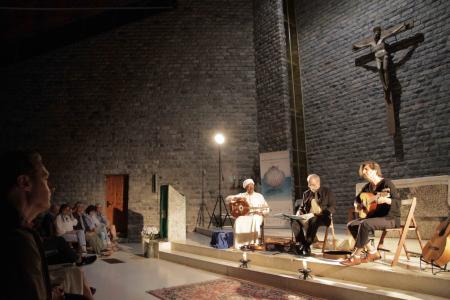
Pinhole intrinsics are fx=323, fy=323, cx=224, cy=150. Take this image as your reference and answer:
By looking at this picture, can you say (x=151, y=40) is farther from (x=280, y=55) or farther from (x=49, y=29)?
(x=280, y=55)

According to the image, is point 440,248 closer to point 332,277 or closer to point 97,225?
point 332,277

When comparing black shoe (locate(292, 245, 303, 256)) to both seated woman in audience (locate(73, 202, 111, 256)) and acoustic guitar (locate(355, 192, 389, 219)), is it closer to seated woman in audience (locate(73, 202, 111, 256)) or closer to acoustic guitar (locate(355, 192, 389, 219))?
acoustic guitar (locate(355, 192, 389, 219))

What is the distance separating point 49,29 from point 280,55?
7.33m

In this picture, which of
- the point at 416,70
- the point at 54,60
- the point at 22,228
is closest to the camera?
the point at 22,228

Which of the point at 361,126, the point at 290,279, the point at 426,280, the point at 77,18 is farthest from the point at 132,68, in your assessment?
the point at 426,280

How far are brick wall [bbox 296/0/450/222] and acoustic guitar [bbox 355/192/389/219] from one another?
3.36 meters

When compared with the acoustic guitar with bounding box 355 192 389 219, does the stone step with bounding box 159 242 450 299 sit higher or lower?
lower

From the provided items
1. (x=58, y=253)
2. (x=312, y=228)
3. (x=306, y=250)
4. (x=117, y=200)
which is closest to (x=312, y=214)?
(x=312, y=228)

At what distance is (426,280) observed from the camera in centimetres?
288

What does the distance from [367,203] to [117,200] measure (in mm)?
7662

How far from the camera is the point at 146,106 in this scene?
982cm

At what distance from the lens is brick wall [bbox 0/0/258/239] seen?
31.0ft

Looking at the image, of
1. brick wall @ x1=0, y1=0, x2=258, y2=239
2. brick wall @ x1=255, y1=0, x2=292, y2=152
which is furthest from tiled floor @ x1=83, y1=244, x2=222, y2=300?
brick wall @ x1=255, y1=0, x2=292, y2=152

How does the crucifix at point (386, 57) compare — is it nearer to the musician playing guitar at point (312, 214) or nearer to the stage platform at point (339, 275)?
the stage platform at point (339, 275)
